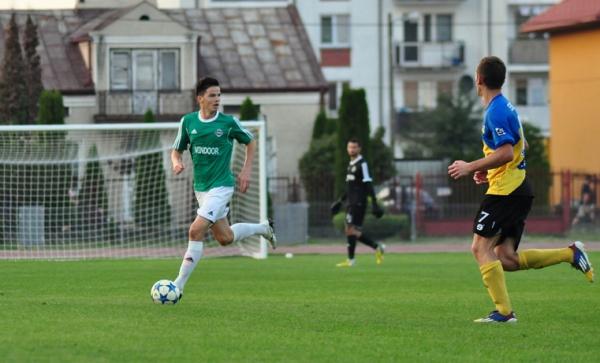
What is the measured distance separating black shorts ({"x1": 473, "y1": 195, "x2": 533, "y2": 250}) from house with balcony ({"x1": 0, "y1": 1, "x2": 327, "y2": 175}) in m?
37.2

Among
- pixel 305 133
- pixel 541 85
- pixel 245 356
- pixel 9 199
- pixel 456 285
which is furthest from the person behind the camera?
pixel 541 85

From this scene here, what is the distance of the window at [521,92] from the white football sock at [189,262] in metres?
57.6

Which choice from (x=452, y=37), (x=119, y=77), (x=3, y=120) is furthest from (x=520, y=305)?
(x=452, y=37)

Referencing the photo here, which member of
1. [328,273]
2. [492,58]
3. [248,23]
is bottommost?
[328,273]

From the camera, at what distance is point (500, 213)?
1092 cm

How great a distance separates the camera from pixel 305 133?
5181 centimetres

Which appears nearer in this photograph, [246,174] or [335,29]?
[246,174]

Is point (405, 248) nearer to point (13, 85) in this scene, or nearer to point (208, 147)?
point (13, 85)

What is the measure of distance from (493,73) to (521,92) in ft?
196

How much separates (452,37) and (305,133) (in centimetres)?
1890

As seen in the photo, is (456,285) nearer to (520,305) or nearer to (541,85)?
(520,305)

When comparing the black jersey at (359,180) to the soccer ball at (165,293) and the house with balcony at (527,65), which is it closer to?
the soccer ball at (165,293)

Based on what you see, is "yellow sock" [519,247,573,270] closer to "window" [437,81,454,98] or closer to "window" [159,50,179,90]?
"window" [159,50,179,90]

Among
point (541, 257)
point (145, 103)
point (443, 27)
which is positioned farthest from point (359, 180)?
point (443, 27)
